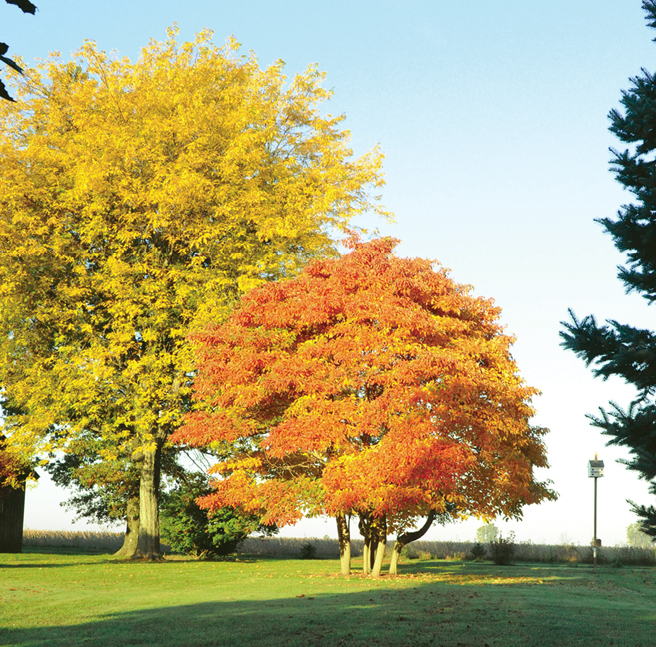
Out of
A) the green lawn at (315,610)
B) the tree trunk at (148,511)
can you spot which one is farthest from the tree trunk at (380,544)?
the tree trunk at (148,511)

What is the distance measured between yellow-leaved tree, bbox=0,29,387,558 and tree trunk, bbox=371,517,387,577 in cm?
758

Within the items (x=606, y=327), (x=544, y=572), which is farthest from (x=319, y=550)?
(x=606, y=327)

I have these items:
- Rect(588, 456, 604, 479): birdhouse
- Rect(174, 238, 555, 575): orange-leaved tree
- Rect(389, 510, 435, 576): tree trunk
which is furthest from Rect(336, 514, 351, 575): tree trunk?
Rect(588, 456, 604, 479): birdhouse

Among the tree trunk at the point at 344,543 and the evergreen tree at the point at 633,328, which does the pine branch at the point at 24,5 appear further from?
the tree trunk at the point at 344,543

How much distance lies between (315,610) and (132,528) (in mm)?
19826

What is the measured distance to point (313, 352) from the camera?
18.5m

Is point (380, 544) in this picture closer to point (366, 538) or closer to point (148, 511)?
point (366, 538)

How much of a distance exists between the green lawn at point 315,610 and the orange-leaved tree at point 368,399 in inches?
81.6

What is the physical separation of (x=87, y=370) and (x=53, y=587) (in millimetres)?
8769

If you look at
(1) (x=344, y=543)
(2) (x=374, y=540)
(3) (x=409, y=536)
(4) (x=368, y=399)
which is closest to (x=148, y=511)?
(1) (x=344, y=543)

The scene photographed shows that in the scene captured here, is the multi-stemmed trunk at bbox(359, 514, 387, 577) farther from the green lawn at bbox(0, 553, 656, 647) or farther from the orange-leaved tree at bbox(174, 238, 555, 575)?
the green lawn at bbox(0, 553, 656, 647)

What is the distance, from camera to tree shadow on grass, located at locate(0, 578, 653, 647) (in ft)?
31.1

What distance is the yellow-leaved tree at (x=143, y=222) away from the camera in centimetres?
2428

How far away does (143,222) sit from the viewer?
26734 millimetres
